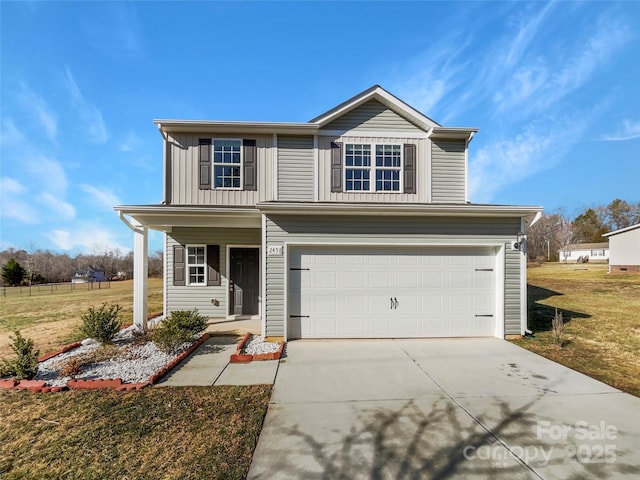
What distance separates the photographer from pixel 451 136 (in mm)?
9266

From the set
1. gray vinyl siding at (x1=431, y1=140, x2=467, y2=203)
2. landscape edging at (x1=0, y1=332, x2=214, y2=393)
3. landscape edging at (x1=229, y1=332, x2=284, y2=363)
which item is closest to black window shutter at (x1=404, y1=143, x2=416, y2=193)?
gray vinyl siding at (x1=431, y1=140, x2=467, y2=203)

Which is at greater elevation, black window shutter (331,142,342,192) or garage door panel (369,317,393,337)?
black window shutter (331,142,342,192)

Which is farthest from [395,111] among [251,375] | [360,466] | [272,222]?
[360,466]

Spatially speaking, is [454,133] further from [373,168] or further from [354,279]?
[354,279]

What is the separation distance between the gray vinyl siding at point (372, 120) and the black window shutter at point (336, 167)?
62 cm

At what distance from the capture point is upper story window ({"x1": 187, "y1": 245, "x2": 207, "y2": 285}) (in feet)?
30.2

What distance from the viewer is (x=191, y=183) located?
8820 mm

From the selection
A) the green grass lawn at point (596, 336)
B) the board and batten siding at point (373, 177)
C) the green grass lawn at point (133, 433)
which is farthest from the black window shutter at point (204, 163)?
the green grass lawn at point (596, 336)

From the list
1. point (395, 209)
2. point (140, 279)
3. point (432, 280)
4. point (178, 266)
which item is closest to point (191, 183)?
point (178, 266)

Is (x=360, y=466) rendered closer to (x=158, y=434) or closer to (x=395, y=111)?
(x=158, y=434)

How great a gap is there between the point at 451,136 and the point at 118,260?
49.0 metres

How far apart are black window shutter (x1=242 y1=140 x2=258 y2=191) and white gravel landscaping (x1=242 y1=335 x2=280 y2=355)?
4495 mm

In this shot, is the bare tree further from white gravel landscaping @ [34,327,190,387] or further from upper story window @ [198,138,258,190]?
white gravel landscaping @ [34,327,190,387]

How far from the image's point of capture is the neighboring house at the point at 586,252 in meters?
45.0
